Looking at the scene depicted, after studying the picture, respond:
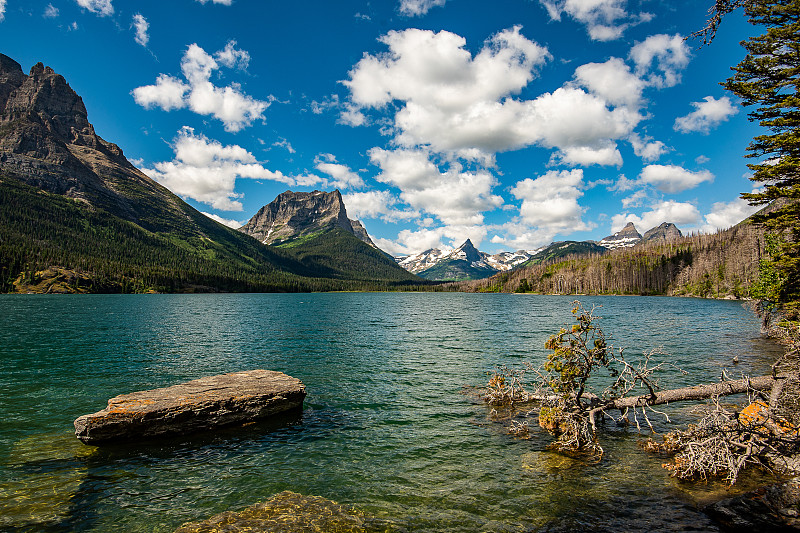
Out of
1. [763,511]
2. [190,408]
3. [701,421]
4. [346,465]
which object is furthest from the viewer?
[190,408]

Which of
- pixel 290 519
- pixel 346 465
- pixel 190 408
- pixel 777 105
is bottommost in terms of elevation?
pixel 346 465

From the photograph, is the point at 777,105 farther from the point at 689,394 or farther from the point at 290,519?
the point at 290,519

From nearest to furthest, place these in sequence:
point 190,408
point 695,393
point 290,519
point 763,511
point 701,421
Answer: point 763,511 → point 290,519 → point 701,421 → point 695,393 → point 190,408

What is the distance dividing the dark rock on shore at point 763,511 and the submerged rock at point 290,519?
33.3ft

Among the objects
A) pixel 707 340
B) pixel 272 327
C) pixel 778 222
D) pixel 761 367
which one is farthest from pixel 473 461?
pixel 272 327

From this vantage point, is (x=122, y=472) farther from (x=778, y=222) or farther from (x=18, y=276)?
(x=18, y=276)

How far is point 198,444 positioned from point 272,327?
5397 centimetres

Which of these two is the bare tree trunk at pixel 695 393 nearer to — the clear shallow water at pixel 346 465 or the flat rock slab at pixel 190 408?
the clear shallow water at pixel 346 465

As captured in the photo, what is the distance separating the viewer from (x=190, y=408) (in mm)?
17969

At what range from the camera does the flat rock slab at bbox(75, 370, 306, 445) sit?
53.6ft

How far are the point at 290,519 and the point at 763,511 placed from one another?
14076 millimetres

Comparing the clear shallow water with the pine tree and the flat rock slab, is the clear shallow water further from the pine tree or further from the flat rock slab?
the pine tree

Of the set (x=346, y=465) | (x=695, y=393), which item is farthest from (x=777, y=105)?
(x=346, y=465)

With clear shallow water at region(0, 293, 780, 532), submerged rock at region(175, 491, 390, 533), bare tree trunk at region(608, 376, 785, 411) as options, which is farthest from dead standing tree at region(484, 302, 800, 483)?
submerged rock at region(175, 491, 390, 533)
